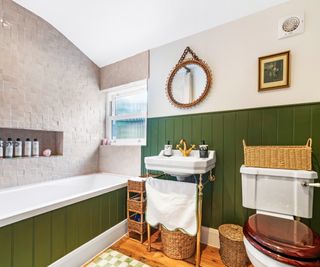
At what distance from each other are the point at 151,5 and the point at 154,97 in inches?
38.6

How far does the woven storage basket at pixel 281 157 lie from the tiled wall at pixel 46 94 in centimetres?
224

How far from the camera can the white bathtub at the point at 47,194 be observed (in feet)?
3.94

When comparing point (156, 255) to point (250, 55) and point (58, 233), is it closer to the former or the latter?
point (58, 233)

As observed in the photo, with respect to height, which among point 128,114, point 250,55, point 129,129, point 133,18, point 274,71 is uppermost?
point 133,18

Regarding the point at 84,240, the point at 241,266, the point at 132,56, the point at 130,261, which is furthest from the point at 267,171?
the point at 132,56

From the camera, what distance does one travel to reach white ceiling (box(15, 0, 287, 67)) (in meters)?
1.69

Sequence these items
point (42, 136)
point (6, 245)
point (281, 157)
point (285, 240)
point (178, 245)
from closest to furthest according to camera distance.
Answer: point (285, 240) < point (6, 245) < point (281, 157) < point (178, 245) < point (42, 136)

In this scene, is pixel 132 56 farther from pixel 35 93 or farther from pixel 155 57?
pixel 35 93

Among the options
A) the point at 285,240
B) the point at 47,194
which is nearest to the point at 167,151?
the point at 285,240

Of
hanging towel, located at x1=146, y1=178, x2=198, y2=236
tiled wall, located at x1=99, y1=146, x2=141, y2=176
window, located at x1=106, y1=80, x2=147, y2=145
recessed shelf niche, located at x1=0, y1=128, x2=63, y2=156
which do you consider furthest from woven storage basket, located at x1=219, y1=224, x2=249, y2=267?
recessed shelf niche, located at x1=0, y1=128, x2=63, y2=156

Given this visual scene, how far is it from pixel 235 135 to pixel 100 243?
1.72 m

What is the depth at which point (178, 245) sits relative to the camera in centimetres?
162

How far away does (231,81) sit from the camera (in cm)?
177

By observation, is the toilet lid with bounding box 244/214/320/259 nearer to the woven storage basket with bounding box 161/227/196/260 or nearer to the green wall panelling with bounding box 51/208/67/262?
the woven storage basket with bounding box 161/227/196/260
